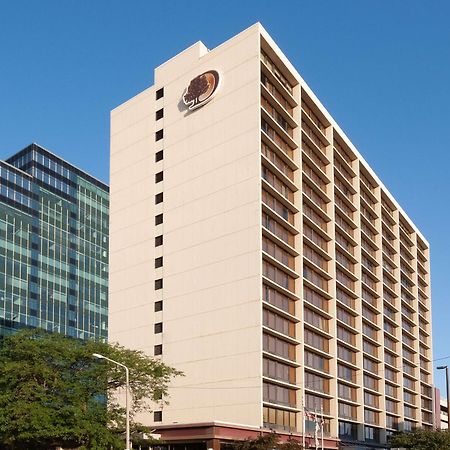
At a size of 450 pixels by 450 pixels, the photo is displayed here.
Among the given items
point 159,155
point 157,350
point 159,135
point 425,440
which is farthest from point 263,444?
point 159,135

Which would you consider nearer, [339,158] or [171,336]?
[171,336]

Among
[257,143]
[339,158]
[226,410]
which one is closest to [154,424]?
[226,410]

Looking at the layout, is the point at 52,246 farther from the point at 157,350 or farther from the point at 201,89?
the point at 201,89

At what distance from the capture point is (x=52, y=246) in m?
166

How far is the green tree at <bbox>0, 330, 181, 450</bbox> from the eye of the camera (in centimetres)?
5981

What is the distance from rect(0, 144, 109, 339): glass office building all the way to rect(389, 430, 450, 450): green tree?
8334 centimetres

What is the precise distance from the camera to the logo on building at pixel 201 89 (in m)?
87.4

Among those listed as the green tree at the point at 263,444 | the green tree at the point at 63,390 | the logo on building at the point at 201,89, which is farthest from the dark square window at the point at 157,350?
the logo on building at the point at 201,89

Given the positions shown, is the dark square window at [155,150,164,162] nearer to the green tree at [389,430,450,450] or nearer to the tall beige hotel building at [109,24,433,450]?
the tall beige hotel building at [109,24,433,450]

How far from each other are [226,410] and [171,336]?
453 inches

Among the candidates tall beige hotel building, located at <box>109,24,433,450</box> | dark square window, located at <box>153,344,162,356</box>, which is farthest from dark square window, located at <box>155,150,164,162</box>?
dark square window, located at <box>153,344,162,356</box>

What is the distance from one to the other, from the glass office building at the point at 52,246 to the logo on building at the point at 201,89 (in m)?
77.3

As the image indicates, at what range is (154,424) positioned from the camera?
3219 inches

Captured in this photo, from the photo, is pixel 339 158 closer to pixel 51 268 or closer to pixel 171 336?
pixel 171 336
